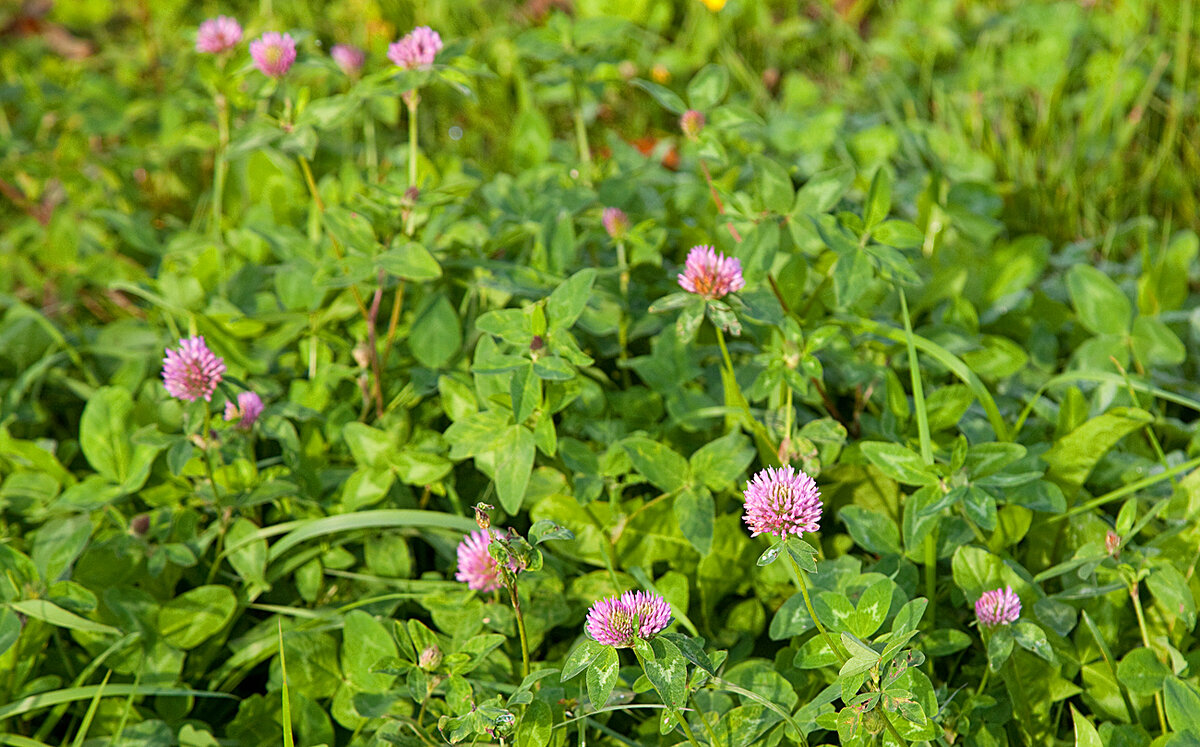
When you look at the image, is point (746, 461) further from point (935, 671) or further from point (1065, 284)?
point (1065, 284)

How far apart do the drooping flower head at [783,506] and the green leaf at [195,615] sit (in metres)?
0.95

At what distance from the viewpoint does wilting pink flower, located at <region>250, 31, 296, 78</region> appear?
1.73 meters

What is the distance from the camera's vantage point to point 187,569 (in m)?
1.72

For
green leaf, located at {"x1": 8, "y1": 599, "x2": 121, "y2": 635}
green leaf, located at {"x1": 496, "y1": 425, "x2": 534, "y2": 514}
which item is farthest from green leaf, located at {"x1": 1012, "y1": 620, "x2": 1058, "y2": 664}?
green leaf, located at {"x1": 8, "y1": 599, "x2": 121, "y2": 635}

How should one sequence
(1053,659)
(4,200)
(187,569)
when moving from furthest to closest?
(4,200), (187,569), (1053,659)

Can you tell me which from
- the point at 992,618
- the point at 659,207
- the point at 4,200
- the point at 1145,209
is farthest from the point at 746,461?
the point at 4,200

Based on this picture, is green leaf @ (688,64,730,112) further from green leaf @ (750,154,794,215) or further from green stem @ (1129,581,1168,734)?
green stem @ (1129,581,1168,734)

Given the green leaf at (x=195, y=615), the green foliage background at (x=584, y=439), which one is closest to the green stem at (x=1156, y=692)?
the green foliage background at (x=584, y=439)

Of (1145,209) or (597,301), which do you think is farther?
(1145,209)

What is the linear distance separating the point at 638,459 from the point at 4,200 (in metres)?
2.34

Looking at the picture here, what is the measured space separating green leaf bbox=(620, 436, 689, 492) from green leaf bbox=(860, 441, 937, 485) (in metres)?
0.29

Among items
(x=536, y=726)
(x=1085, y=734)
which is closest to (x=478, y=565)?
(x=536, y=726)

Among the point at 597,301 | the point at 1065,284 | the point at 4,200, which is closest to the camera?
the point at 597,301

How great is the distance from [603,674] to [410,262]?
0.82 meters
